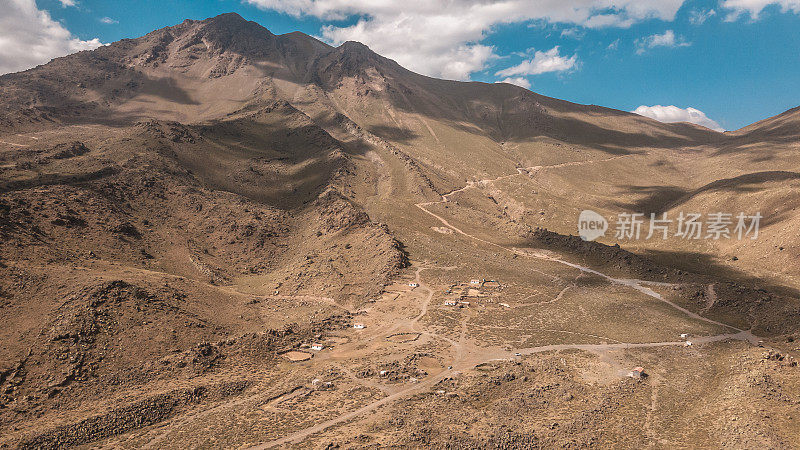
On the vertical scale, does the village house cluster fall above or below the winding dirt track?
above

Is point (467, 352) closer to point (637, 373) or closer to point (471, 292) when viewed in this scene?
point (637, 373)

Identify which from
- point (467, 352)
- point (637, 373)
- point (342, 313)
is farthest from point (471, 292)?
point (637, 373)

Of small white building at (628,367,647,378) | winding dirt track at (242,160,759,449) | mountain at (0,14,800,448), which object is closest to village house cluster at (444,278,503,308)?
mountain at (0,14,800,448)

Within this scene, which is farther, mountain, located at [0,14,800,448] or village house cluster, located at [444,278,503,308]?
village house cluster, located at [444,278,503,308]

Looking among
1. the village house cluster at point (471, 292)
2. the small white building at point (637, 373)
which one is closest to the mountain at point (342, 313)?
the village house cluster at point (471, 292)

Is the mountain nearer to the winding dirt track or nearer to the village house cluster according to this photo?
the winding dirt track

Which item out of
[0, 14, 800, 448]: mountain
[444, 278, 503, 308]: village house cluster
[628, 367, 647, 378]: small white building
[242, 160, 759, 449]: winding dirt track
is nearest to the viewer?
[242, 160, 759, 449]: winding dirt track

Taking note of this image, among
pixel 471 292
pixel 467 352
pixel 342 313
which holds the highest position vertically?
pixel 471 292

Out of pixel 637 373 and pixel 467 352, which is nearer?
pixel 637 373

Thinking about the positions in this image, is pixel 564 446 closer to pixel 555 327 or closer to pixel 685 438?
pixel 685 438
